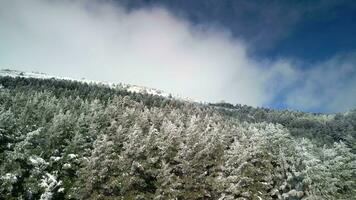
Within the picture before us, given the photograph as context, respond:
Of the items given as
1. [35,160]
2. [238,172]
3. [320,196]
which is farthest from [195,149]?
[35,160]

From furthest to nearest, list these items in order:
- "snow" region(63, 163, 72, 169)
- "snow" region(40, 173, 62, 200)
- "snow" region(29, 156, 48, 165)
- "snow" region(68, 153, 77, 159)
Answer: "snow" region(68, 153, 77, 159) < "snow" region(63, 163, 72, 169) < "snow" region(29, 156, 48, 165) < "snow" region(40, 173, 62, 200)

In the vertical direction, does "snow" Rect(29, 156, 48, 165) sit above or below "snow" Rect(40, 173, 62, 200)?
above

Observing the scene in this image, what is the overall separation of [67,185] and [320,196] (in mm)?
49055

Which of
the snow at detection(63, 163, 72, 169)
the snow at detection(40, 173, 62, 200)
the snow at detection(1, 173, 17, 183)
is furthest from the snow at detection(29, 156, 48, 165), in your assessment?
the snow at detection(1, 173, 17, 183)

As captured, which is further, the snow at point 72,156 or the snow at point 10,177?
the snow at point 72,156

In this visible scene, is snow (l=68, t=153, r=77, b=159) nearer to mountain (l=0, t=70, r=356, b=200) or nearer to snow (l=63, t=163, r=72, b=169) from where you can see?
mountain (l=0, t=70, r=356, b=200)

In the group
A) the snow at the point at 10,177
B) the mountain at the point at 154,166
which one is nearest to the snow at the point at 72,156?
the mountain at the point at 154,166

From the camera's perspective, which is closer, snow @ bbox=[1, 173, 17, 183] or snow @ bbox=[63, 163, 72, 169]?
snow @ bbox=[1, 173, 17, 183]

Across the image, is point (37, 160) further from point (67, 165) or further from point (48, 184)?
point (67, 165)

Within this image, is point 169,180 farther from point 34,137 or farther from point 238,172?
point 34,137

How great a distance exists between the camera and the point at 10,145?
76438 millimetres

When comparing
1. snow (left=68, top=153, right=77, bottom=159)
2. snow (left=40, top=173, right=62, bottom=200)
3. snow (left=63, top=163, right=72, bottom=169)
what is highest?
snow (left=68, top=153, right=77, bottom=159)

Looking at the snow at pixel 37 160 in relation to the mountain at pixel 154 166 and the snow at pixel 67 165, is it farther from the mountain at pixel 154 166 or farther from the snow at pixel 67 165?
the snow at pixel 67 165

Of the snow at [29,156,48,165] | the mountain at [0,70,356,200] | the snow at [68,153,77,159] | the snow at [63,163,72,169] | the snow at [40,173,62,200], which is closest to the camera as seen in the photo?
the snow at [40,173,62,200]
